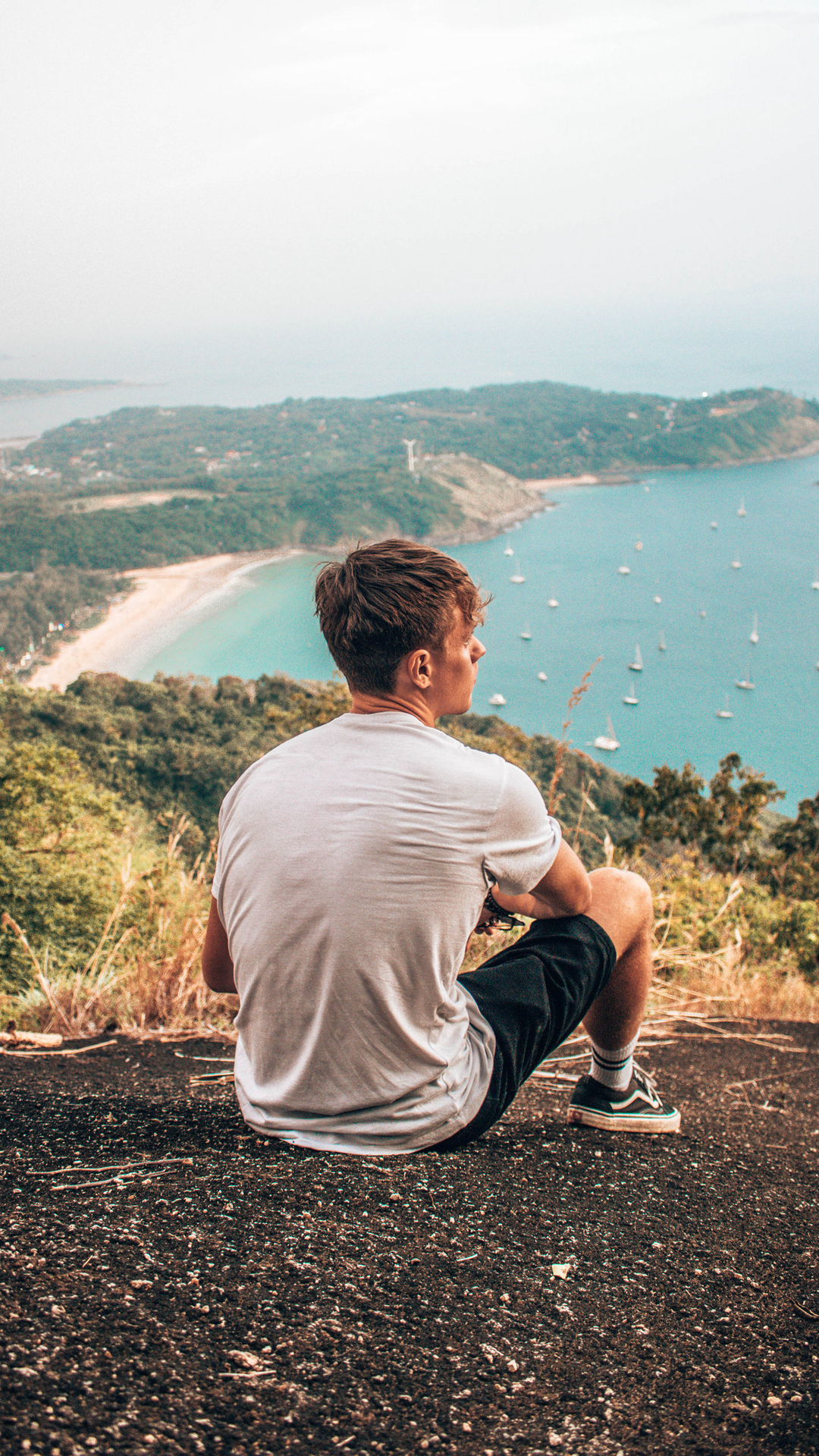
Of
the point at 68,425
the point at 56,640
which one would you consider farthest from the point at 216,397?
the point at 56,640

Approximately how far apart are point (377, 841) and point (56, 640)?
56202 mm

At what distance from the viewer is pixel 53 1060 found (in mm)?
1868

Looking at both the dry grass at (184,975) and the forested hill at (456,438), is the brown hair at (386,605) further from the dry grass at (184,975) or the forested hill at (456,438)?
the forested hill at (456,438)

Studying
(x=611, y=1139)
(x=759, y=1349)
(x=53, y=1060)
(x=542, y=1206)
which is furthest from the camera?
(x=53, y=1060)

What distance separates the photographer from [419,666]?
112cm

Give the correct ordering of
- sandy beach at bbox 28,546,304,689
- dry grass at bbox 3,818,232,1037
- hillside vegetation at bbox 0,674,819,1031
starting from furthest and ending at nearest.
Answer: sandy beach at bbox 28,546,304,689 < hillside vegetation at bbox 0,674,819,1031 < dry grass at bbox 3,818,232,1037

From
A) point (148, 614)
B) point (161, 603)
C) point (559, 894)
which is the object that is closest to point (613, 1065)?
point (559, 894)

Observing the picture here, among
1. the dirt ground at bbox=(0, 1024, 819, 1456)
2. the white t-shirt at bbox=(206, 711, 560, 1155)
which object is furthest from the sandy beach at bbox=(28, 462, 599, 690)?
the white t-shirt at bbox=(206, 711, 560, 1155)

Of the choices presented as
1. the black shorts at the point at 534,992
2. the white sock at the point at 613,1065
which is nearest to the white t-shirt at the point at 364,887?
the black shorts at the point at 534,992

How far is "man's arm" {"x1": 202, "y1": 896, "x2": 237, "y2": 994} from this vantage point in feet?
4.04

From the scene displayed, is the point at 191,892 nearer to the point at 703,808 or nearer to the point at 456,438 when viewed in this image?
the point at 703,808

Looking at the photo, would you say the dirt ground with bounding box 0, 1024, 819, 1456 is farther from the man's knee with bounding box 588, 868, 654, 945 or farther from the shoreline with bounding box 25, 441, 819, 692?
the shoreline with bounding box 25, 441, 819, 692

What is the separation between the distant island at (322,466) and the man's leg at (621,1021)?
51.7m

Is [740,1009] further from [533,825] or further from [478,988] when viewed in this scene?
[533,825]
